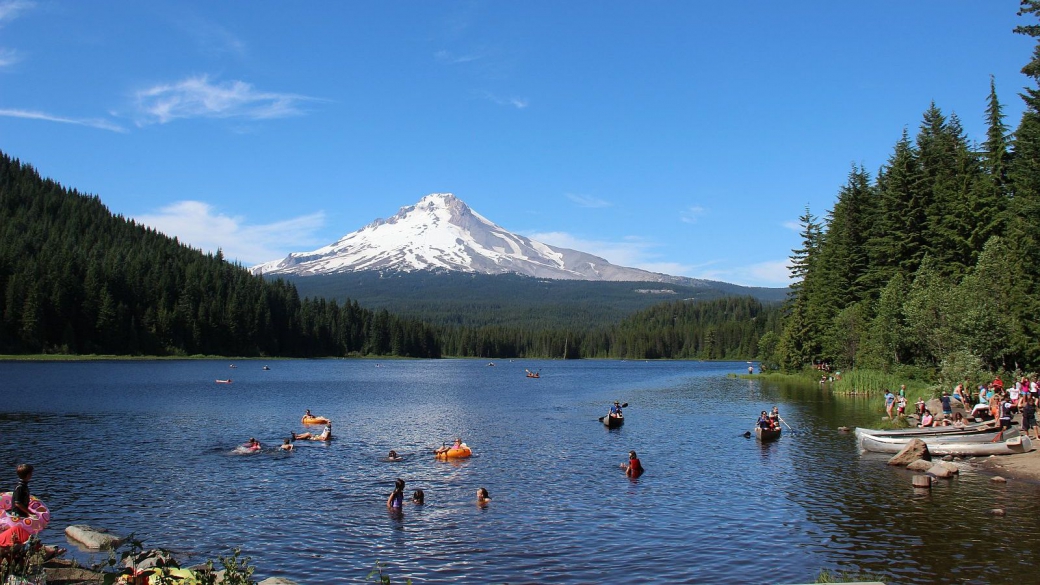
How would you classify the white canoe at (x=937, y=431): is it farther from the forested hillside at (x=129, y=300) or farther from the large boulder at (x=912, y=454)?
Answer: the forested hillside at (x=129, y=300)

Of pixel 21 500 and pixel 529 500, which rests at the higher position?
pixel 21 500

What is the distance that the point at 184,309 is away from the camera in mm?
149625

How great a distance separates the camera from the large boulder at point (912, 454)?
32.4 metres

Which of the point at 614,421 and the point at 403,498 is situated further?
the point at 614,421

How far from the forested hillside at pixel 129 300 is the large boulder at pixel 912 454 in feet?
410

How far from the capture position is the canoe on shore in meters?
32.8

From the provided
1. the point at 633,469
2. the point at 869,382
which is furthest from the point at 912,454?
the point at 869,382

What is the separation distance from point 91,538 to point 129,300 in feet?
444

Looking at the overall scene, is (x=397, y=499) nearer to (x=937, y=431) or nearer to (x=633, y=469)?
(x=633, y=469)

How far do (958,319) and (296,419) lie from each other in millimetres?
44591

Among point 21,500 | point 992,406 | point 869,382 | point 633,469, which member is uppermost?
point 869,382

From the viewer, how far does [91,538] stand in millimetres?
20625

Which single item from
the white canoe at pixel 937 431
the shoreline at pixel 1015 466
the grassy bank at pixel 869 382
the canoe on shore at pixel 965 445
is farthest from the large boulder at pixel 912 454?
the grassy bank at pixel 869 382

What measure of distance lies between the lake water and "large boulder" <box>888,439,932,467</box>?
3.80 feet
